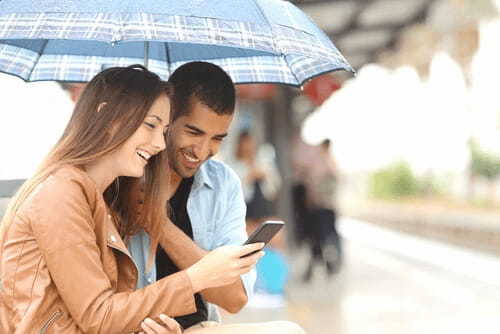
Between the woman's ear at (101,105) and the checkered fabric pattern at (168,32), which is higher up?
the checkered fabric pattern at (168,32)

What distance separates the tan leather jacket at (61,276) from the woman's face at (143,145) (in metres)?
0.16

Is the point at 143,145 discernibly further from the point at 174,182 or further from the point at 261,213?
the point at 261,213

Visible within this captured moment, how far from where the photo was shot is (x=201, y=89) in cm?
251

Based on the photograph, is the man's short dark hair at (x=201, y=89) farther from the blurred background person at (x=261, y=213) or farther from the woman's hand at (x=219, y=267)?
the blurred background person at (x=261, y=213)

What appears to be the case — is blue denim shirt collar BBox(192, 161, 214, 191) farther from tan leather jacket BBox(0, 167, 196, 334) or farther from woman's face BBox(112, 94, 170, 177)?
tan leather jacket BBox(0, 167, 196, 334)

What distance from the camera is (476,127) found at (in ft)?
45.6

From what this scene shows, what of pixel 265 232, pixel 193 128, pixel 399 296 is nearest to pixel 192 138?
pixel 193 128

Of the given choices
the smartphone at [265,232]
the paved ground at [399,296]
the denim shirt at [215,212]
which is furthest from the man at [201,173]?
the paved ground at [399,296]

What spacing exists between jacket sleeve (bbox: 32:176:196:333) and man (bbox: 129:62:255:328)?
468 millimetres

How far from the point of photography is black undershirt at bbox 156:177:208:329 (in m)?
2.43

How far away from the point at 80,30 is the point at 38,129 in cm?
205

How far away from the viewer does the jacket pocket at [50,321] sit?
Result: 186cm

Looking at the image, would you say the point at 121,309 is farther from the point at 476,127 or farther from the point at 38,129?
the point at 476,127

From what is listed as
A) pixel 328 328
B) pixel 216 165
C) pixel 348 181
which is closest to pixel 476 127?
pixel 328 328
